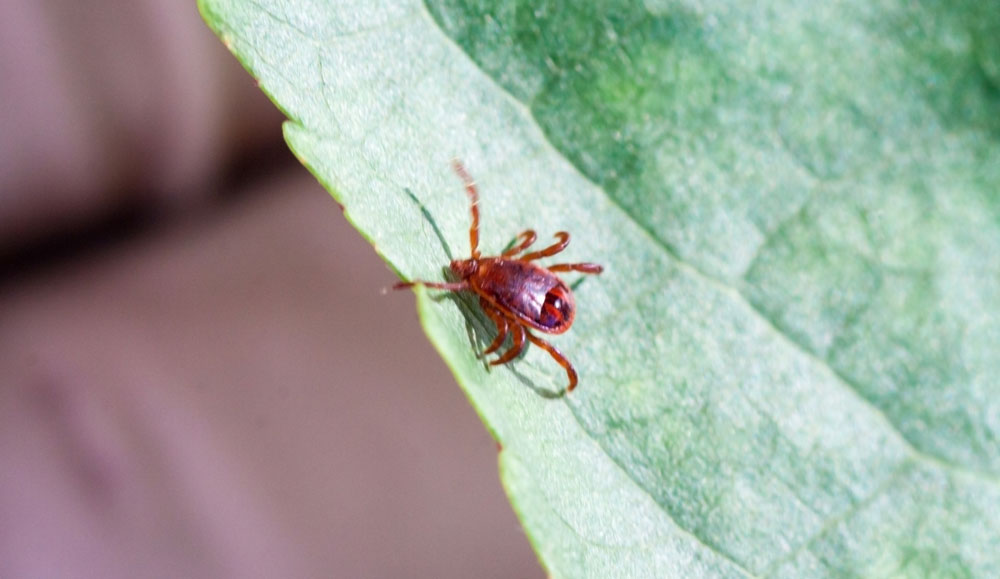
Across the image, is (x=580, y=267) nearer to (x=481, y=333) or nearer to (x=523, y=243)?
(x=523, y=243)

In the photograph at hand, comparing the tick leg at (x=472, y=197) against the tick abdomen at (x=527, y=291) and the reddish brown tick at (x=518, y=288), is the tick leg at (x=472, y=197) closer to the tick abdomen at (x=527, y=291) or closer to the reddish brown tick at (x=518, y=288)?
the reddish brown tick at (x=518, y=288)

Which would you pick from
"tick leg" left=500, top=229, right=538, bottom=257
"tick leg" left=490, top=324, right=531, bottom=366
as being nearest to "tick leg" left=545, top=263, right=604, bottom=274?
"tick leg" left=500, top=229, right=538, bottom=257

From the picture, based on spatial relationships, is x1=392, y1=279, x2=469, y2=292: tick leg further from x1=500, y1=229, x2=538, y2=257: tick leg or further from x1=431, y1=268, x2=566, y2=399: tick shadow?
x1=500, y1=229, x2=538, y2=257: tick leg

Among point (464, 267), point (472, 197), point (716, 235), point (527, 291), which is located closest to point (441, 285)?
point (464, 267)

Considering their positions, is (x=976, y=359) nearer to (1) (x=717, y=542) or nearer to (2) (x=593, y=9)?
(1) (x=717, y=542)

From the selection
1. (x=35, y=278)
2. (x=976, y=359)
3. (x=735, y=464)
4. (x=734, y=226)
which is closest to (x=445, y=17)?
(x=734, y=226)

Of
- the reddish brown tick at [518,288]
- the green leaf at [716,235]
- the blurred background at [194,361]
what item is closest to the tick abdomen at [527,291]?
the reddish brown tick at [518,288]
